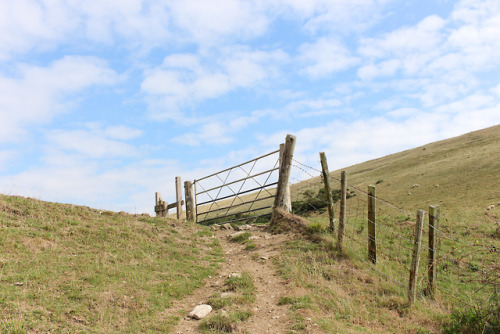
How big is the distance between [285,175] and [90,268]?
867cm

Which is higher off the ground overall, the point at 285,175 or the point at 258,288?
the point at 285,175

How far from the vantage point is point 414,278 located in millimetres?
8859

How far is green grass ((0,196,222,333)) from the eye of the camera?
725cm

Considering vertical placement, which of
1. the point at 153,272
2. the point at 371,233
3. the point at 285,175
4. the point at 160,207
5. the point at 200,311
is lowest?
the point at 200,311

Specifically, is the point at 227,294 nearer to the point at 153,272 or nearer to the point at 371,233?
the point at 153,272

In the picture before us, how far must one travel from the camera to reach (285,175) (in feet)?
51.4

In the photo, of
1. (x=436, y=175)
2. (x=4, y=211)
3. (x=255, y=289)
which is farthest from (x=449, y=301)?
(x=436, y=175)

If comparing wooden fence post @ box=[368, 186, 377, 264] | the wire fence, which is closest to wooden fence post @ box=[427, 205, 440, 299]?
the wire fence

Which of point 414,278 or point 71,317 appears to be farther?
point 414,278

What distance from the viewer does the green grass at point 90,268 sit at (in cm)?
725

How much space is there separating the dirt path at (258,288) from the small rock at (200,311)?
0.39ft

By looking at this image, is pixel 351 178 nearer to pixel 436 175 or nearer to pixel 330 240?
pixel 436 175

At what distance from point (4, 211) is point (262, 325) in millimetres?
9752

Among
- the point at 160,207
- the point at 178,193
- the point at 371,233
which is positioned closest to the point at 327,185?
the point at 371,233
